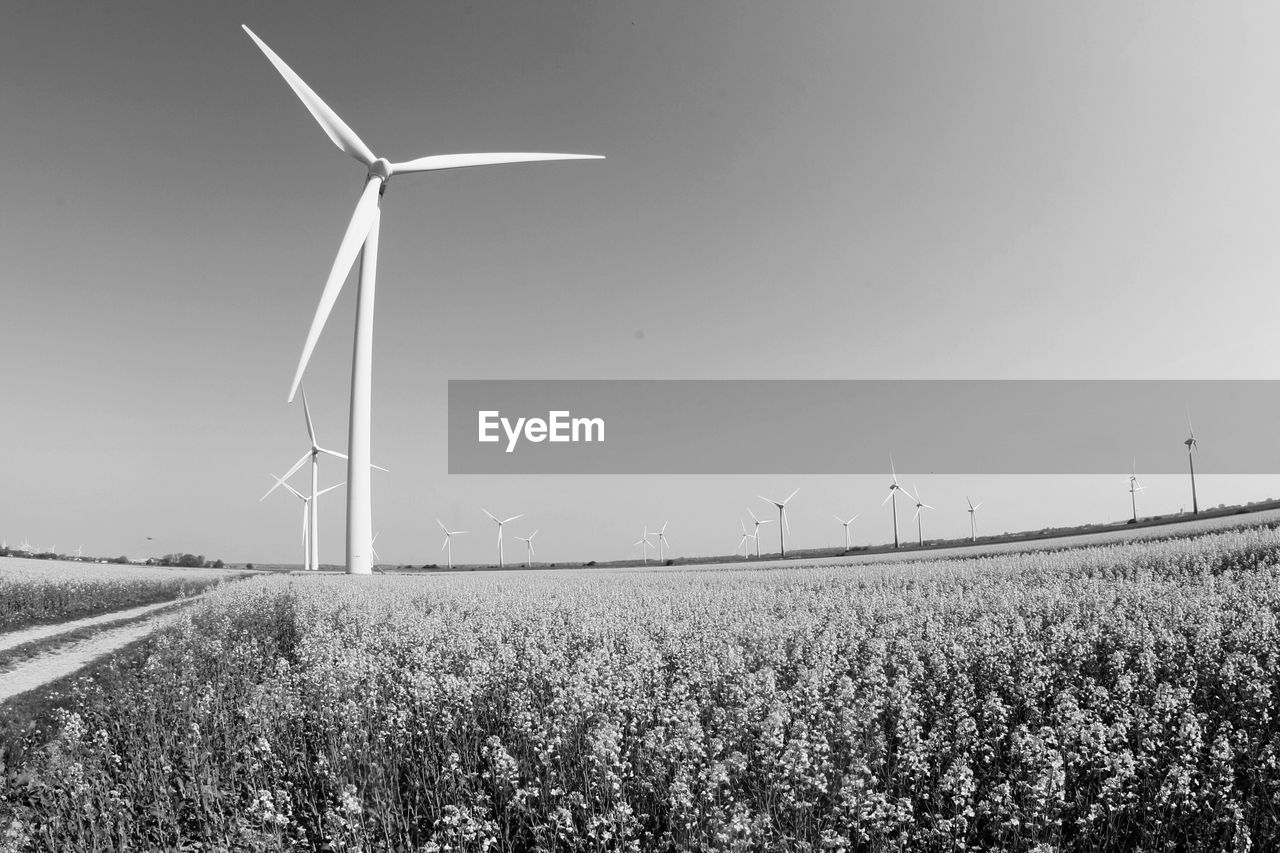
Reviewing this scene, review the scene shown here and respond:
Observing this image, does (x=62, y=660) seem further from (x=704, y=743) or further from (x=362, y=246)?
(x=362, y=246)

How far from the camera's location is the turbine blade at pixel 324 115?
39.7 metres

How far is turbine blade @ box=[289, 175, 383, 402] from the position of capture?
35.1m

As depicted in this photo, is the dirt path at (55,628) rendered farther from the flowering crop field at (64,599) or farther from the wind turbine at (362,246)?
the wind turbine at (362,246)

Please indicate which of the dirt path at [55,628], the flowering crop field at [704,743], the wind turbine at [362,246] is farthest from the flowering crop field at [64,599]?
the flowering crop field at [704,743]

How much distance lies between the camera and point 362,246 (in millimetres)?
43844

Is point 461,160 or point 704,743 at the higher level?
point 461,160

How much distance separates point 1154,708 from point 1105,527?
101 meters

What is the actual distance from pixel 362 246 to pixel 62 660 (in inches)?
1124

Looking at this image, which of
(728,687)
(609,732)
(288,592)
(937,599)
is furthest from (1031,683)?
(288,592)

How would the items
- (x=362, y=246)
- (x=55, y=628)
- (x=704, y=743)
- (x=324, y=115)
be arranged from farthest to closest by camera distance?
(x=362, y=246) → (x=324, y=115) → (x=55, y=628) → (x=704, y=743)

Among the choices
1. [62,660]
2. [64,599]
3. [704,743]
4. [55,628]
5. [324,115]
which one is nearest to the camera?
[704,743]

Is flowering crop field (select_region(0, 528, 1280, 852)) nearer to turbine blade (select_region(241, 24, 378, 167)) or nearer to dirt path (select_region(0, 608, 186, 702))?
dirt path (select_region(0, 608, 186, 702))

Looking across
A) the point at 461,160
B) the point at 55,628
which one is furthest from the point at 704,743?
the point at 461,160

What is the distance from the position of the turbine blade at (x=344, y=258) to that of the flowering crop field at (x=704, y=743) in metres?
22.8
